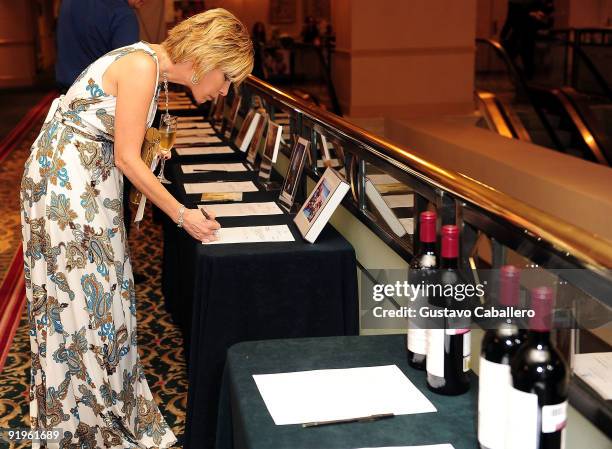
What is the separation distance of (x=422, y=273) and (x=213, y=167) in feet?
9.19

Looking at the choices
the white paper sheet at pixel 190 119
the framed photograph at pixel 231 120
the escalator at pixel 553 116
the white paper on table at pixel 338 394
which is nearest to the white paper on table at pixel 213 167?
the framed photograph at pixel 231 120

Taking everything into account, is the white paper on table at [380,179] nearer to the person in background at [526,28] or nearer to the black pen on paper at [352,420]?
the black pen on paper at [352,420]

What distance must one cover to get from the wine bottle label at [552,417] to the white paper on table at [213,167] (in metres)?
3.19

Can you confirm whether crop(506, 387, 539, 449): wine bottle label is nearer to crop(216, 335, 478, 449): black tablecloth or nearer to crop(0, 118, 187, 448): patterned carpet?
crop(216, 335, 478, 449): black tablecloth

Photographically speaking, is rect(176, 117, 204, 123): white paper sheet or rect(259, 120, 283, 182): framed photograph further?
rect(176, 117, 204, 123): white paper sheet

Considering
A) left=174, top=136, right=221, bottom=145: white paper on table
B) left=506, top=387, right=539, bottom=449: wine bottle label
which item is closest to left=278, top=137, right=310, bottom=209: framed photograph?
left=174, top=136, right=221, bottom=145: white paper on table

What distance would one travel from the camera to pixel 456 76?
36.4 ft

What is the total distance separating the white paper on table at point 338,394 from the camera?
1.61 metres

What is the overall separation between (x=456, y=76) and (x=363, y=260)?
8566 mm

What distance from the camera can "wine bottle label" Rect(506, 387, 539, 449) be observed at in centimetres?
125

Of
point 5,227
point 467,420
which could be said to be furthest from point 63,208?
point 5,227

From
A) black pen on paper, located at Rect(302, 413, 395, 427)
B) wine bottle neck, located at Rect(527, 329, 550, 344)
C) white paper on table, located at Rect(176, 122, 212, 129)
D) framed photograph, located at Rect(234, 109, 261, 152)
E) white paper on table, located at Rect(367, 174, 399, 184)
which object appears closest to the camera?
wine bottle neck, located at Rect(527, 329, 550, 344)

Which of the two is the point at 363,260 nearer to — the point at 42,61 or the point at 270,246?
the point at 270,246

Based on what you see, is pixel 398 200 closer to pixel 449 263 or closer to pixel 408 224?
pixel 408 224
